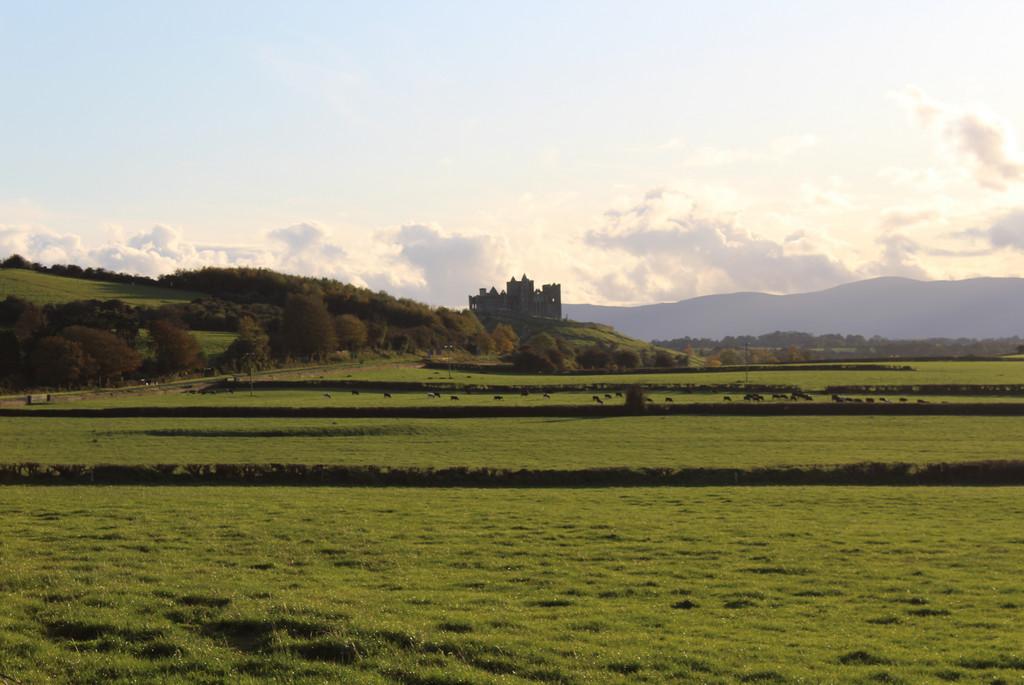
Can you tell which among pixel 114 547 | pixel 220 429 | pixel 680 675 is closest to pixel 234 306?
pixel 220 429

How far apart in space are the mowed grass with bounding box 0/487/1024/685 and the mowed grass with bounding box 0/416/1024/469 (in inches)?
585

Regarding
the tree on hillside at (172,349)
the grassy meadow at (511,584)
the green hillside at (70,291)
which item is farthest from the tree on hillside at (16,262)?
the grassy meadow at (511,584)

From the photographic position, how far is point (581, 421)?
68500mm

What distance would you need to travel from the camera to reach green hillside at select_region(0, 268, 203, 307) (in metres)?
160

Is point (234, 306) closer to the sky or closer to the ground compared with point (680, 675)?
closer to the sky

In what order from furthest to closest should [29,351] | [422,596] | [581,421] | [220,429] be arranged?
[29,351] → [581,421] → [220,429] → [422,596]

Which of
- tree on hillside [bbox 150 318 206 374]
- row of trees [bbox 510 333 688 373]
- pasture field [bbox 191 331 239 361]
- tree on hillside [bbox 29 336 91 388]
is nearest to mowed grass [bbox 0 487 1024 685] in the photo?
tree on hillside [bbox 29 336 91 388]

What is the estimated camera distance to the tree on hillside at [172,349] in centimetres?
12506

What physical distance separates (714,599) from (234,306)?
174m

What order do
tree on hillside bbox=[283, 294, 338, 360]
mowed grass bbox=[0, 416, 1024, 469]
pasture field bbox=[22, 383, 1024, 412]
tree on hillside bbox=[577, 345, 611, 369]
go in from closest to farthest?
mowed grass bbox=[0, 416, 1024, 469] → pasture field bbox=[22, 383, 1024, 412] → tree on hillside bbox=[283, 294, 338, 360] → tree on hillside bbox=[577, 345, 611, 369]

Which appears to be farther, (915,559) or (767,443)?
(767,443)

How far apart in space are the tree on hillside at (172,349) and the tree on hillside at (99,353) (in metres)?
8.46

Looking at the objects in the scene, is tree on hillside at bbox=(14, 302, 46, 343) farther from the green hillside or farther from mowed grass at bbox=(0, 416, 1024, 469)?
mowed grass at bbox=(0, 416, 1024, 469)

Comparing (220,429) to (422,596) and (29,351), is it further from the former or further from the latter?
(29,351)
